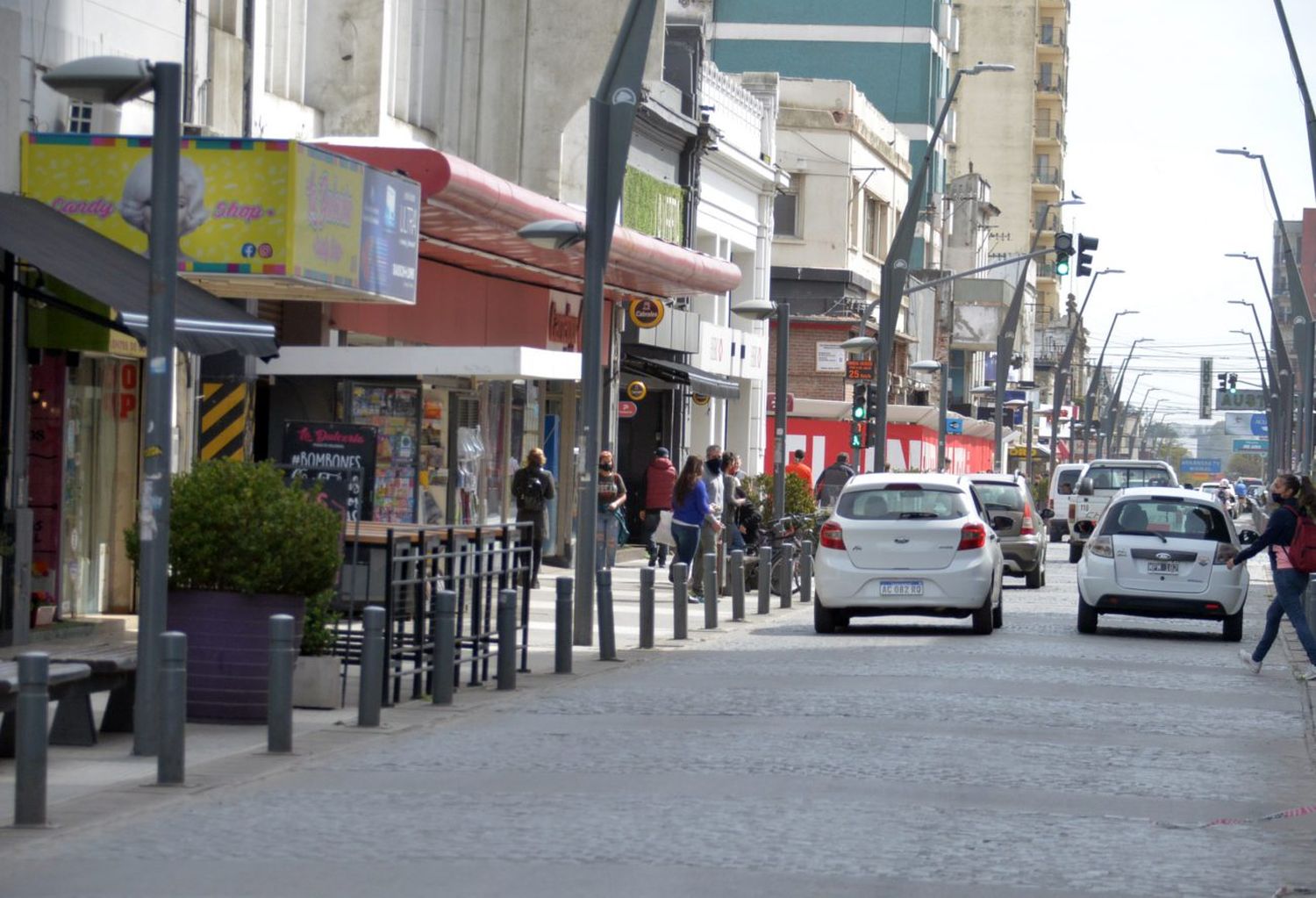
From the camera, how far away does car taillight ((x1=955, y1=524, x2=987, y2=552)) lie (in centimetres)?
2362

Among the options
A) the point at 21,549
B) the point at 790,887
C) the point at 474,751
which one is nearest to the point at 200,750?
the point at 474,751

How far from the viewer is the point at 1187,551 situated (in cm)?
2416

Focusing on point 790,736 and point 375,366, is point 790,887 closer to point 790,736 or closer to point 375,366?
point 790,736

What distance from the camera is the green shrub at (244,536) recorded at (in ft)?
44.9

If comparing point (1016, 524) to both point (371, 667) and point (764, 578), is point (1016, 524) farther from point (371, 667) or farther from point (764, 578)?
point (371, 667)

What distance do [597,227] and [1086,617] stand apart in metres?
7.61

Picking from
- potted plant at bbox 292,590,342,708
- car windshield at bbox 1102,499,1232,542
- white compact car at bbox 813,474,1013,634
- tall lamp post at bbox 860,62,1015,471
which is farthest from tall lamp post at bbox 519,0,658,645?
tall lamp post at bbox 860,62,1015,471

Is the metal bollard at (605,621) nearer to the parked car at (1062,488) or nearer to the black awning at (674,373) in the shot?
the black awning at (674,373)

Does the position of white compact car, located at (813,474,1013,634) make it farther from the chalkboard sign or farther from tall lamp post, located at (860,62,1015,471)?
tall lamp post, located at (860,62,1015,471)

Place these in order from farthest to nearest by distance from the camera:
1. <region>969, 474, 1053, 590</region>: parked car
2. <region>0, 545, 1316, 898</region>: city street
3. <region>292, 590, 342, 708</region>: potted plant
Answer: <region>969, 474, 1053, 590</region>: parked car
<region>292, 590, 342, 708</region>: potted plant
<region>0, 545, 1316, 898</region>: city street

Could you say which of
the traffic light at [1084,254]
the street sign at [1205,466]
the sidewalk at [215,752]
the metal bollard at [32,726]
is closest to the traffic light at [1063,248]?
the traffic light at [1084,254]

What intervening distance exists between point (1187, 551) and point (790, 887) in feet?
52.9

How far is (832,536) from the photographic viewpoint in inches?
938

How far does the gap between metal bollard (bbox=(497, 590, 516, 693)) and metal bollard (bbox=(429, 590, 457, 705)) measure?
3.22ft
